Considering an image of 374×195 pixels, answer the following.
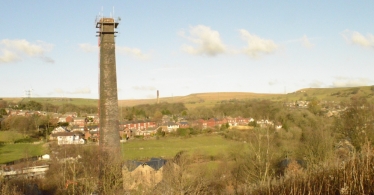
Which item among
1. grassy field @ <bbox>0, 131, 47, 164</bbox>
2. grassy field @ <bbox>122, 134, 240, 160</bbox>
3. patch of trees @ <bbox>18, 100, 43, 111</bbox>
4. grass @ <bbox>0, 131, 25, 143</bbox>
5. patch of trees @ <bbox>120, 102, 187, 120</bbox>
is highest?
patch of trees @ <bbox>18, 100, 43, 111</bbox>

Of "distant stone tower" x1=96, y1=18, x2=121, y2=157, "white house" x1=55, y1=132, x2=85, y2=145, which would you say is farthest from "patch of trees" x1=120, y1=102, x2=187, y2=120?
"distant stone tower" x1=96, y1=18, x2=121, y2=157

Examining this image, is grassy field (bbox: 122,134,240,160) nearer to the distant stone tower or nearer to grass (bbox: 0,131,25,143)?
the distant stone tower

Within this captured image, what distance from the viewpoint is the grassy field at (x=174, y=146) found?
98.9ft

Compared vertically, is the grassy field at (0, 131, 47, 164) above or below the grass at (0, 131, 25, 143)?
below

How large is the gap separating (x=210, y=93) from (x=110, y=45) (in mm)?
94691

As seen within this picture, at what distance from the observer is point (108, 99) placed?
15.3m

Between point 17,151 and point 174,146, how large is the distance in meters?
16.1

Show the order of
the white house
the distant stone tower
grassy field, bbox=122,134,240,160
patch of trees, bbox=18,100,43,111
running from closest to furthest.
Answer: the distant stone tower → grassy field, bbox=122,134,240,160 → the white house → patch of trees, bbox=18,100,43,111

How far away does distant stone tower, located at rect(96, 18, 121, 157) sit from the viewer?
15180 mm

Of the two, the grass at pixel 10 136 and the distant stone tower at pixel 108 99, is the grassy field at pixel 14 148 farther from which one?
the distant stone tower at pixel 108 99

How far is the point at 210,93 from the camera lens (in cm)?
10956

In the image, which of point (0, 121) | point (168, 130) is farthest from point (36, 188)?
point (0, 121)

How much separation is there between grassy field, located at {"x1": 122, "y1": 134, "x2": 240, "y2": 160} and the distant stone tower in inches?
507

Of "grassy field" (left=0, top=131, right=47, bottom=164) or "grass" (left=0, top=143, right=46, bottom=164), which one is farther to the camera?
"grassy field" (left=0, top=131, right=47, bottom=164)
